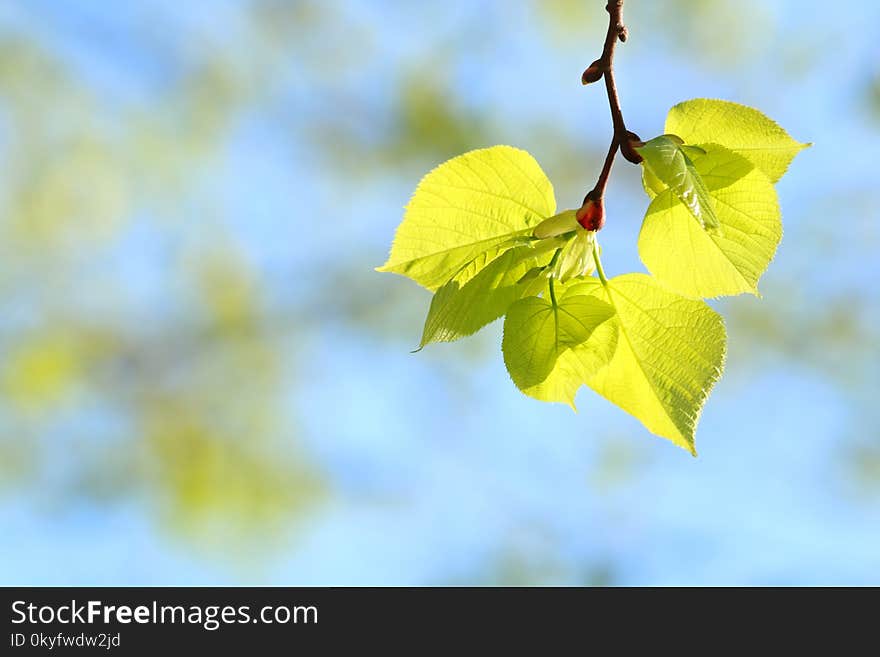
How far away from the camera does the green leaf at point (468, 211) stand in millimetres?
398

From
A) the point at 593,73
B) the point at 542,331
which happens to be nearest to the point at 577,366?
the point at 542,331

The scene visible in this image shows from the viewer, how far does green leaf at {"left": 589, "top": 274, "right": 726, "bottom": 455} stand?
0.39 meters

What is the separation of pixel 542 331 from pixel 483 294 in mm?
32

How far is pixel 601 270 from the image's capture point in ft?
1.35

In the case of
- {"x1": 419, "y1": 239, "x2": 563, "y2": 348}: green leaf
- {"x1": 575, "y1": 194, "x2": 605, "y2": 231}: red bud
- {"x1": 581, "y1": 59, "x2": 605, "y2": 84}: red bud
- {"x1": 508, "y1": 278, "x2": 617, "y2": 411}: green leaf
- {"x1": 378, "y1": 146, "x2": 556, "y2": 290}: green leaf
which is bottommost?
{"x1": 508, "y1": 278, "x2": 617, "y2": 411}: green leaf

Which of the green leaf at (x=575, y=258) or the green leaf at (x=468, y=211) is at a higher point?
the green leaf at (x=468, y=211)

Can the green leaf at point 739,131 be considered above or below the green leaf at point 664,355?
above

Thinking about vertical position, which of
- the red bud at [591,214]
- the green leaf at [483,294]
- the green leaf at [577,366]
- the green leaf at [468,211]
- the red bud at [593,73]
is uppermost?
the red bud at [593,73]

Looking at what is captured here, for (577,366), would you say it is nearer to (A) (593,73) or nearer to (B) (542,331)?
(B) (542,331)

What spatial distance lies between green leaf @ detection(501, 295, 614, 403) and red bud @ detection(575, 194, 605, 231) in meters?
0.03

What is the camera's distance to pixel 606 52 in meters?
0.37

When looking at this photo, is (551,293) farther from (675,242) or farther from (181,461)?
(181,461)

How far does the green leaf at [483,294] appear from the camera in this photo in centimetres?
38

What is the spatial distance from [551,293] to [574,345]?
0.03m
